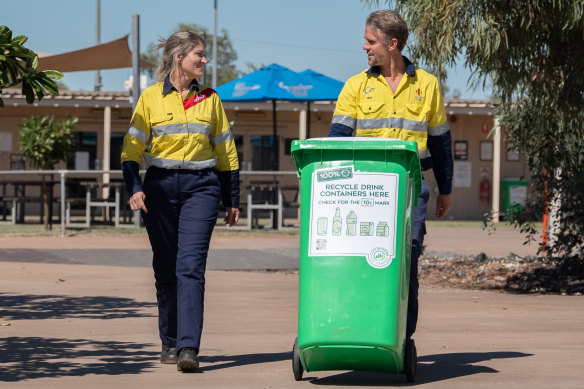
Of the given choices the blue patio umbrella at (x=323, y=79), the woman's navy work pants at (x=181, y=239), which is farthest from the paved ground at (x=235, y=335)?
the blue patio umbrella at (x=323, y=79)

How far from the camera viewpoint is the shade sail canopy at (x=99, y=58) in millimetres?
16359

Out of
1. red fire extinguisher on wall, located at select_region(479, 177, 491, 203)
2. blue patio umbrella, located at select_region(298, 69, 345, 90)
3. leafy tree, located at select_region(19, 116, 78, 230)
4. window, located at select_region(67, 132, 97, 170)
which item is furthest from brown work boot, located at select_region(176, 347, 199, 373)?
red fire extinguisher on wall, located at select_region(479, 177, 491, 203)

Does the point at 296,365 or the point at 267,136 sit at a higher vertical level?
the point at 267,136

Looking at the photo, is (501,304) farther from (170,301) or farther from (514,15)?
(170,301)

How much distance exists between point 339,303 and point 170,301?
125 centimetres

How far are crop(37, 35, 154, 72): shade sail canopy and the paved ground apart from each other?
3.80 metres

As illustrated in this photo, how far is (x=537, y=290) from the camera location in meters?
11.6

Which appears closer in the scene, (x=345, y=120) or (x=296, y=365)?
(x=296, y=365)

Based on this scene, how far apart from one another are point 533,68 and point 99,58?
9202 millimetres

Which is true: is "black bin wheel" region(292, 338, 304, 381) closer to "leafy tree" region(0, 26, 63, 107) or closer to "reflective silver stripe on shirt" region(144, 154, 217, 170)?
"reflective silver stripe on shirt" region(144, 154, 217, 170)

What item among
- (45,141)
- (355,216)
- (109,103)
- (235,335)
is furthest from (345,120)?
(109,103)

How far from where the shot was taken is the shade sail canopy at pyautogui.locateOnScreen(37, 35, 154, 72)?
1636cm

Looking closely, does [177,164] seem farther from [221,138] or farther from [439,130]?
[439,130]

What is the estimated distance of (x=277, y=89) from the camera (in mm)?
20109
